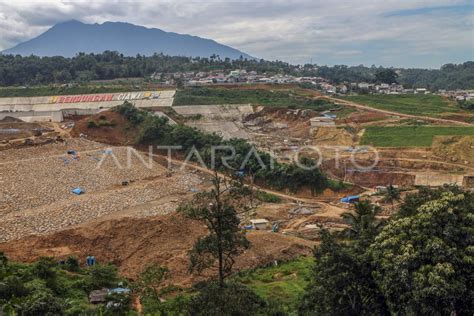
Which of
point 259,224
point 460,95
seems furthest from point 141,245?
point 460,95

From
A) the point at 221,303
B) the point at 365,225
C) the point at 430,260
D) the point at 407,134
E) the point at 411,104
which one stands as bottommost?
the point at 221,303

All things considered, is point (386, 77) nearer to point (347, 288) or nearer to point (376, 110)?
point (376, 110)

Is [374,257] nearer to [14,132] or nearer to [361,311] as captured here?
[361,311]

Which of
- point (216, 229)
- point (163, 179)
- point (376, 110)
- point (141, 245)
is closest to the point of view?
point (216, 229)

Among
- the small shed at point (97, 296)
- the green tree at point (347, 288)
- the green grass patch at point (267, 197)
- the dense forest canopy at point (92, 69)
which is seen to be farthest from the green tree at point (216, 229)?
the dense forest canopy at point (92, 69)

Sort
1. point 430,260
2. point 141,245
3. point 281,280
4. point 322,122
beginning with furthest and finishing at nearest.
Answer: point 322,122 < point 141,245 < point 281,280 < point 430,260

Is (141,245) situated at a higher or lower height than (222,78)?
lower
